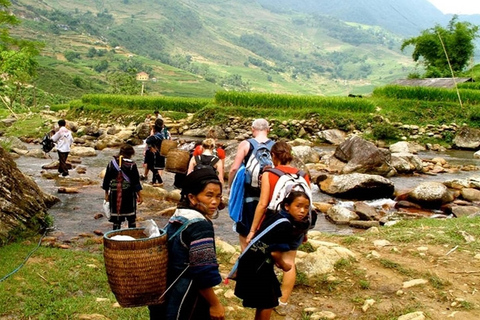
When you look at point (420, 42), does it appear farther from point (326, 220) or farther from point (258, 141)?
point (258, 141)

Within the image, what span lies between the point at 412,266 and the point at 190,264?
13.3 feet

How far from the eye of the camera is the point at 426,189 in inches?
484

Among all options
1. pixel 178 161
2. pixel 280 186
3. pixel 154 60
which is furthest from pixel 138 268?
pixel 154 60

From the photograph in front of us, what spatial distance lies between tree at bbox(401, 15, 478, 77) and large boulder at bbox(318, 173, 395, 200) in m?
30.6

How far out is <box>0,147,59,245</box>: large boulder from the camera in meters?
7.30

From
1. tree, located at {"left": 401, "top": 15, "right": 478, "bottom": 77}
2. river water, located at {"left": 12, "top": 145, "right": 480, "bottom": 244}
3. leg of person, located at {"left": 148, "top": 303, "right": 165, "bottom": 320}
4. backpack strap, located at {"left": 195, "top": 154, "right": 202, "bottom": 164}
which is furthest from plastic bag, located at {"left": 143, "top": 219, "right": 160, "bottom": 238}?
tree, located at {"left": 401, "top": 15, "right": 478, "bottom": 77}

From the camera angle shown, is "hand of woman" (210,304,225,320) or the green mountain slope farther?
the green mountain slope

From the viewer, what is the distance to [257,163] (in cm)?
545

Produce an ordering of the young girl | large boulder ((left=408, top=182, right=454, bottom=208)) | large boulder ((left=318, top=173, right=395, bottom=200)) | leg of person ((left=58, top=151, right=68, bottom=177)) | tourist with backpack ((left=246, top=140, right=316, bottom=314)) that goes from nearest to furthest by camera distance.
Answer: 1. the young girl
2. tourist with backpack ((left=246, top=140, right=316, bottom=314))
3. large boulder ((left=408, top=182, right=454, bottom=208))
4. large boulder ((left=318, top=173, right=395, bottom=200))
5. leg of person ((left=58, top=151, right=68, bottom=177))

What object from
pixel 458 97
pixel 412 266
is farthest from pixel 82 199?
Answer: pixel 458 97

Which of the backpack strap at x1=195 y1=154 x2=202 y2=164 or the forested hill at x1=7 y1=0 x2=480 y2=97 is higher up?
the forested hill at x1=7 y1=0 x2=480 y2=97

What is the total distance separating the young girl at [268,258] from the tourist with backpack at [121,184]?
385cm

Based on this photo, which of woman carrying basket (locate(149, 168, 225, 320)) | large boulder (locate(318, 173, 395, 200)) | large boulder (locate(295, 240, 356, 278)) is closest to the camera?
woman carrying basket (locate(149, 168, 225, 320))

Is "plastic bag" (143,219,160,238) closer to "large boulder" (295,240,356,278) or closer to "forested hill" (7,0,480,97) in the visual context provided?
"large boulder" (295,240,356,278)
